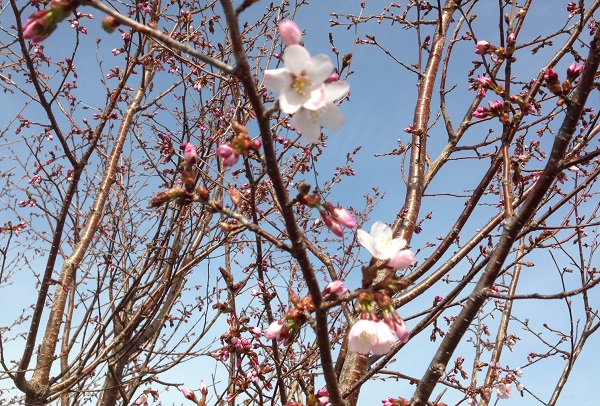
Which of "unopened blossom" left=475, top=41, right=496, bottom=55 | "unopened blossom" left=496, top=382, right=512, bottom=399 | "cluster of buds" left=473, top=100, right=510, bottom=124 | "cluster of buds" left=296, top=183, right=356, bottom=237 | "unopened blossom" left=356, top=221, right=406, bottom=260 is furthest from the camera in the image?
"unopened blossom" left=496, top=382, right=512, bottom=399

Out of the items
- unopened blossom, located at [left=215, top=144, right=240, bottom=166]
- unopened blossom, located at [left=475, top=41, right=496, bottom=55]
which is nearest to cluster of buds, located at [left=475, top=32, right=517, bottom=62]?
unopened blossom, located at [left=475, top=41, right=496, bottom=55]

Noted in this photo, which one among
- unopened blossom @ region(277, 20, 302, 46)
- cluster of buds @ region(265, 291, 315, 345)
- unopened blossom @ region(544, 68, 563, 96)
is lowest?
cluster of buds @ region(265, 291, 315, 345)

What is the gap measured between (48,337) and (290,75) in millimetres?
3235

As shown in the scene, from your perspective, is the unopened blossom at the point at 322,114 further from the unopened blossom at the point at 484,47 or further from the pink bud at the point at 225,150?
the unopened blossom at the point at 484,47

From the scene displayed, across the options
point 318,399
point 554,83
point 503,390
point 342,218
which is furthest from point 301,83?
point 503,390

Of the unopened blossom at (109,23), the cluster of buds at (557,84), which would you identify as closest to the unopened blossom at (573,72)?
the cluster of buds at (557,84)

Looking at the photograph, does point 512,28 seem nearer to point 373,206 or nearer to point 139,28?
point 139,28

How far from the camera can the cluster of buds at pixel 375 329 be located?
1230 millimetres

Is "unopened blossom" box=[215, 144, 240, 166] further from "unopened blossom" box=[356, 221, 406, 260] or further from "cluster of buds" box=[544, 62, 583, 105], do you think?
"cluster of buds" box=[544, 62, 583, 105]

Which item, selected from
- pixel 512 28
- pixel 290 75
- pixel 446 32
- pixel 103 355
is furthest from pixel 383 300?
pixel 446 32

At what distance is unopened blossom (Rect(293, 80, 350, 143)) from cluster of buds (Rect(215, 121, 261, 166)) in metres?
0.13

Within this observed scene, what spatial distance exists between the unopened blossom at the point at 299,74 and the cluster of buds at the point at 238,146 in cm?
13

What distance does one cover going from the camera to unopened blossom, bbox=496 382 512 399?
468 cm

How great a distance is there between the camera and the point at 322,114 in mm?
1172
